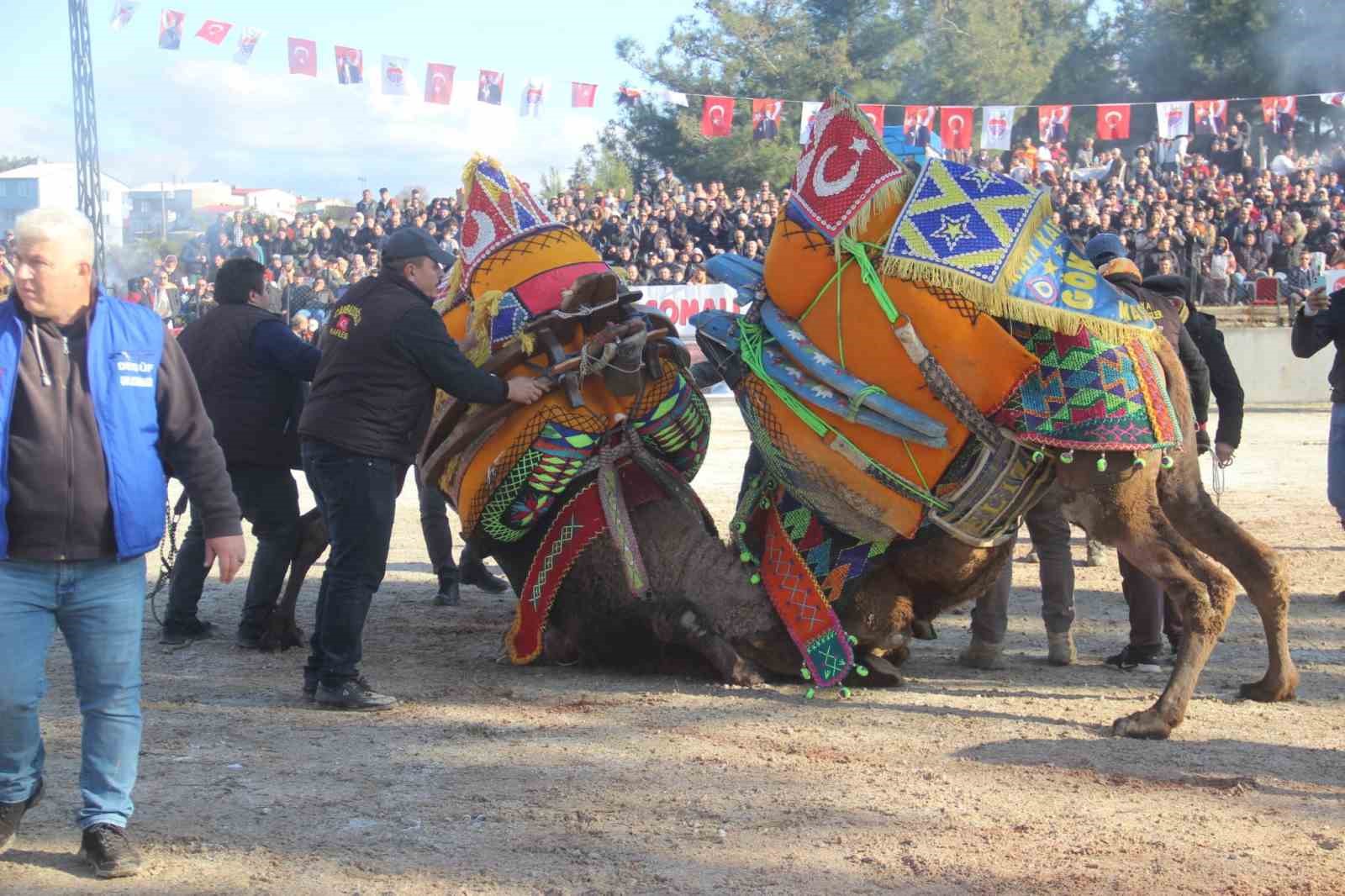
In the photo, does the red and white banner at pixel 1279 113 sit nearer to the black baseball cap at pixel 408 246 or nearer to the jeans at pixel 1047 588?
the jeans at pixel 1047 588

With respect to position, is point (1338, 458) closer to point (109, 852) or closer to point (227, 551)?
point (227, 551)

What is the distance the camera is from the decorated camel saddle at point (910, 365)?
5250mm

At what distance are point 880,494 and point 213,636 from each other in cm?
373

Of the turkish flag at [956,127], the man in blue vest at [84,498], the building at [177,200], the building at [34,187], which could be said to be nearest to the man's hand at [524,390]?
the man in blue vest at [84,498]

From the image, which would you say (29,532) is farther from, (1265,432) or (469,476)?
(1265,432)

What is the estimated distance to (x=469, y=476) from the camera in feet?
20.4

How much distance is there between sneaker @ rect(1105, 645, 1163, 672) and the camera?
6.52m

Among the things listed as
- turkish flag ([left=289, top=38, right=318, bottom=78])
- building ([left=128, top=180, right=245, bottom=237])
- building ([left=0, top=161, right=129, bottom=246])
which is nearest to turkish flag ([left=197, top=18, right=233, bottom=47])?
turkish flag ([left=289, top=38, right=318, bottom=78])

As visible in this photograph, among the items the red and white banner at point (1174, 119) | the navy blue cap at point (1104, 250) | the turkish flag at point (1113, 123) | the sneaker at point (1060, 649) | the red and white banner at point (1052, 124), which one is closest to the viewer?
the sneaker at point (1060, 649)

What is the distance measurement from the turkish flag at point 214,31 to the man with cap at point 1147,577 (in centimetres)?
1916

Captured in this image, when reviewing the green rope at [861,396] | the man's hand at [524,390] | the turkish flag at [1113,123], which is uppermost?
the turkish flag at [1113,123]

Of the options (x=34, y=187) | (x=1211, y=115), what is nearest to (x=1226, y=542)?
(x=1211, y=115)

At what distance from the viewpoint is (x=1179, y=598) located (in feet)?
17.6

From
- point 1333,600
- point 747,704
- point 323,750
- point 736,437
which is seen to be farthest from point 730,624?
point 736,437
